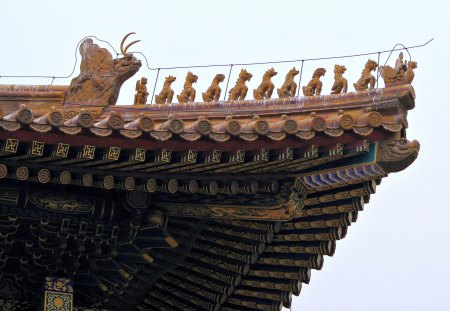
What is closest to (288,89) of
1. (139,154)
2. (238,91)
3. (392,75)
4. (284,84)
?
(284,84)

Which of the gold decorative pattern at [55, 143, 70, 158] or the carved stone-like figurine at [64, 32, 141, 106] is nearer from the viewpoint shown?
the gold decorative pattern at [55, 143, 70, 158]

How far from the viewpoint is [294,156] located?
12859 millimetres

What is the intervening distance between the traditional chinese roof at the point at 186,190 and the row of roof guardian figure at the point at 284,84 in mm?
182

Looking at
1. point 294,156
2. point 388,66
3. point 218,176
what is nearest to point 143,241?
point 218,176

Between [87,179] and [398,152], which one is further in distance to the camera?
[87,179]

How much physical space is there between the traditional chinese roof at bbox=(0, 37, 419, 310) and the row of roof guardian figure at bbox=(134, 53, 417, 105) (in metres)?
0.18

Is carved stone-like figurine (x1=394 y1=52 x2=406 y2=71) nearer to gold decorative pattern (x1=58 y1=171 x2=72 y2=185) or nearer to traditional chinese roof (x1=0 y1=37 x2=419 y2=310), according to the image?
traditional chinese roof (x1=0 y1=37 x2=419 y2=310)

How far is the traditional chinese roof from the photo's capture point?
1247 centimetres

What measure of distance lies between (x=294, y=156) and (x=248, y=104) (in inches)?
31.3

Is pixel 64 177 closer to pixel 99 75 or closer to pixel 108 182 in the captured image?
pixel 108 182

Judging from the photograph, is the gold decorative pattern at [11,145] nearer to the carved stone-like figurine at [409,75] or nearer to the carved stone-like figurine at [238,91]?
the carved stone-like figurine at [238,91]

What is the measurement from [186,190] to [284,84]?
1476mm

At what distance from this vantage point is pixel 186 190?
1351 centimetres

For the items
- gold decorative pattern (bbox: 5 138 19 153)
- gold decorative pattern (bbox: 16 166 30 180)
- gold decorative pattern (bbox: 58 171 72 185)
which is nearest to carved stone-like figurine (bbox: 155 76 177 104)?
gold decorative pattern (bbox: 58 171 72 185)
